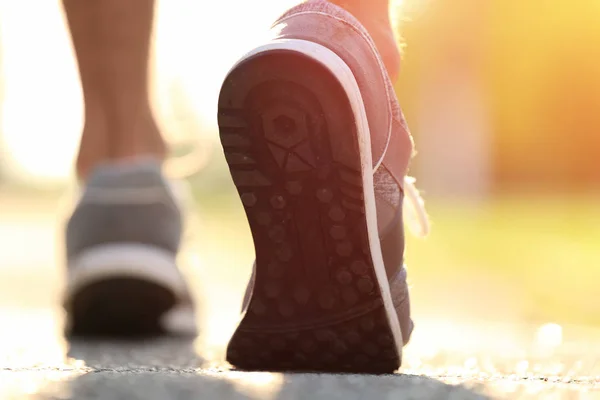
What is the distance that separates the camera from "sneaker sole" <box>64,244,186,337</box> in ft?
5.13

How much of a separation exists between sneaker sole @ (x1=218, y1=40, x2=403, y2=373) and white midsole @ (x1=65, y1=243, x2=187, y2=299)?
54cm

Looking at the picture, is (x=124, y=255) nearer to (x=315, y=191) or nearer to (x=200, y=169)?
(x=200, y=169)

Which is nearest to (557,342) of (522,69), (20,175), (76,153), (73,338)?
(73,338)

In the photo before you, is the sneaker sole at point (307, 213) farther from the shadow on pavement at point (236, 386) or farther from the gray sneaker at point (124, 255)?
the gray sneaker at point (124, 255)

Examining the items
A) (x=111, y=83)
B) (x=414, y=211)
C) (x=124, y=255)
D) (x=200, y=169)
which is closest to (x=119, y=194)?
(x=124, y=255)

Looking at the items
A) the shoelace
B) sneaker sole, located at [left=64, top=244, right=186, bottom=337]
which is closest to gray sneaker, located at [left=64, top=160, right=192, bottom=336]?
sneaker sole, located at [left=64, top=244, right=186, bottom=337]

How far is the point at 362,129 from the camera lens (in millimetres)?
979

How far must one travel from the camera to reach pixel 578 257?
521 centimetres

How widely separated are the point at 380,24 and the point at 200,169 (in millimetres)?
975

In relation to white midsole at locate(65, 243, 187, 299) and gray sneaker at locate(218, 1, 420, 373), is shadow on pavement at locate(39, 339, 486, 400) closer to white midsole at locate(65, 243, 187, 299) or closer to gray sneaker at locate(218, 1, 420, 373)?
gray sneaker at locate(218, 1, 420, 373)

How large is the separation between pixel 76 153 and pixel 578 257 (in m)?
3.89

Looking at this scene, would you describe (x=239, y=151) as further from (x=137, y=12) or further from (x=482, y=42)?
(x=482, y=42)

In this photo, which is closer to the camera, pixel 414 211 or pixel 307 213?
pixel 307 213

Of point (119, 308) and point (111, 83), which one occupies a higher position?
point (111, 83)
